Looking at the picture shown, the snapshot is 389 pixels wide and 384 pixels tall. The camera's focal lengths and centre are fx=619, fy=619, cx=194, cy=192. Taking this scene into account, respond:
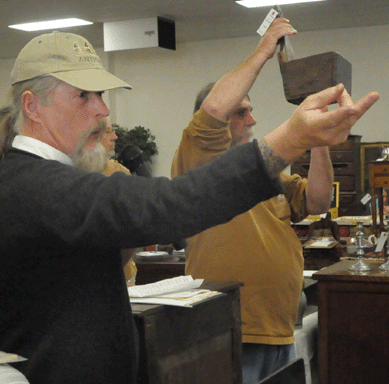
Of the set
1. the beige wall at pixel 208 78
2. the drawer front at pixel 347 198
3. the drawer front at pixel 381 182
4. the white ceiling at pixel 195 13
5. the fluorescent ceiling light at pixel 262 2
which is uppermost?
the white ceiling at pixel 195 13

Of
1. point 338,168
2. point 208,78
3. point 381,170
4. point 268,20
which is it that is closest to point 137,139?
point 208,78

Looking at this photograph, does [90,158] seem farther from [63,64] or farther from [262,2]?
[262,2]

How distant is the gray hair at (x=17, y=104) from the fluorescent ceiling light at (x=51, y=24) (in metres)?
7.76

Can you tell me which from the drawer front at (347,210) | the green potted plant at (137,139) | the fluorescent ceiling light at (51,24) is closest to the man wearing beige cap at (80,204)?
the fluorescent ceiling light at (51,24)

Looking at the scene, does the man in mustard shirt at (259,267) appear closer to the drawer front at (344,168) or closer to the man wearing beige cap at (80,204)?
the man wearing beige cap at (80,204)

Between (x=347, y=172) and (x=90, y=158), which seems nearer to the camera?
(x=90, y=158)

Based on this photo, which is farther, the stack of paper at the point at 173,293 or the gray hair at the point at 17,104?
the stack of paper at the point at 173,293

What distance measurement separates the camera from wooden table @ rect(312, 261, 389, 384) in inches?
115

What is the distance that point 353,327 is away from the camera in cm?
298

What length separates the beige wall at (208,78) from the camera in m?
9.70

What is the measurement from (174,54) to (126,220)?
33.4 ft

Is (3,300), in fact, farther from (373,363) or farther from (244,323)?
(373,363)

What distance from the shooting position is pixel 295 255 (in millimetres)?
2266

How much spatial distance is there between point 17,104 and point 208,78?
377 inches
